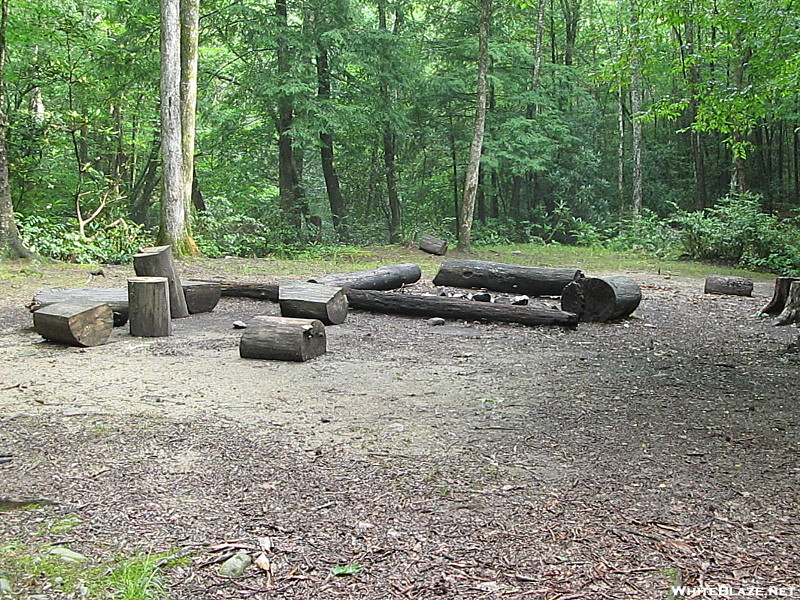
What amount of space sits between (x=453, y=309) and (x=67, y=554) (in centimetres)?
660

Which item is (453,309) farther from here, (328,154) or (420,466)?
(328,154)

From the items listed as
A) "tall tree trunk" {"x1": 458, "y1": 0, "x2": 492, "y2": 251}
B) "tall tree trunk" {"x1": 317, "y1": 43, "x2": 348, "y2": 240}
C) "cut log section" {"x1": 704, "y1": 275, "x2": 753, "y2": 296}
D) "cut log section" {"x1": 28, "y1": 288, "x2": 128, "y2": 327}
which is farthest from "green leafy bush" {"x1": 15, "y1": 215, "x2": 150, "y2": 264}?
"cut log section" {"x1": 704, "y1": 275, "x2": 753, "y2": 296}

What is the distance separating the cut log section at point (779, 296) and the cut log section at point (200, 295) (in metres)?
7.09

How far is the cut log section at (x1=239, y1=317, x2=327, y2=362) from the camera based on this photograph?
259 inches

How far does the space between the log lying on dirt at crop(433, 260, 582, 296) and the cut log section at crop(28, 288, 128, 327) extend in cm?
512

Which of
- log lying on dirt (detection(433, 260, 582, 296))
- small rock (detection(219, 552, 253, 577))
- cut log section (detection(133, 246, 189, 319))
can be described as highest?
cut log section (detection(133, 246, 189, 319))

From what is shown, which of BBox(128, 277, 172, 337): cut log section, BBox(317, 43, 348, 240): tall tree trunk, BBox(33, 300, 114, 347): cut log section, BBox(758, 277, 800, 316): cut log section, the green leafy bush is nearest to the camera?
BBox(33, 300, 114, 347): cut log section

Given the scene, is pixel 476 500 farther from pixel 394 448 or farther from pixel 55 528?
pixel 55 528

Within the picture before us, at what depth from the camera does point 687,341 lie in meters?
7.70

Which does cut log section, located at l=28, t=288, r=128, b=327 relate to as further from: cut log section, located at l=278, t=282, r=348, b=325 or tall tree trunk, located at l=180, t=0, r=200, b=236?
tall tree trunk, located at l=180, t=0, r=200, b=236

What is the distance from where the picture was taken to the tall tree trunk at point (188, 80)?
15.2m

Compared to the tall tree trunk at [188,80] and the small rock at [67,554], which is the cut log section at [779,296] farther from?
the tall tree trunk at [188,80]

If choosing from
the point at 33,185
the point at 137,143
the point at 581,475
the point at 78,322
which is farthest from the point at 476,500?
the point at 137,143

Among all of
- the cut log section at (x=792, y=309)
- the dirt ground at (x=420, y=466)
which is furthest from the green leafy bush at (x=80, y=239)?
the cut log section at (x=792, y=309)
